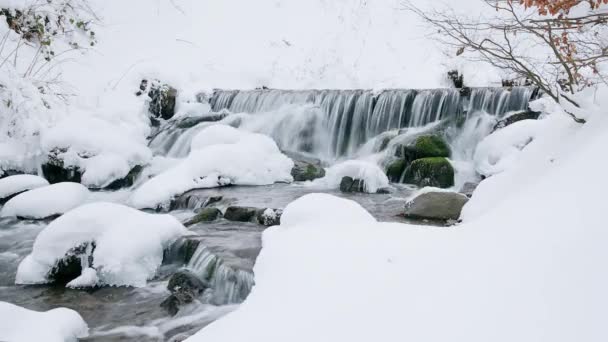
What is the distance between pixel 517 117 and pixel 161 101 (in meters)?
9.26

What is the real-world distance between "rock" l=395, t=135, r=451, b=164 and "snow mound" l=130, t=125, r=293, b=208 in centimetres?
244

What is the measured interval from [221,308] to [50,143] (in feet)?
24.3

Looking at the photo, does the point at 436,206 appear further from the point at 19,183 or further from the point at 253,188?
the point at 19,183

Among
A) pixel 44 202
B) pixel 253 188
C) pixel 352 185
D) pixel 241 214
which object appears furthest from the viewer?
pixel 253 188

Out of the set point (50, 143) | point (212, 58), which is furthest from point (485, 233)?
point (212, 58)

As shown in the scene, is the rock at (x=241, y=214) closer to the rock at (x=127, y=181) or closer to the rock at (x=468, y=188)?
the rock at (x=468, y=188)

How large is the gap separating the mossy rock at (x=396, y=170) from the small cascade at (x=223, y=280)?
5146 millimetres

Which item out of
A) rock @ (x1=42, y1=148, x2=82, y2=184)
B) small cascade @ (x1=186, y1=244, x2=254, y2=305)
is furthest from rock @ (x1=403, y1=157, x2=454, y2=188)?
rock @ (x1=42, y1=148, x2=82, y2=184)

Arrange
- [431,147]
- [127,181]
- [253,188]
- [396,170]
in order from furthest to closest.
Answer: [127,181] < [431,147] < [396,170] < [253,188]

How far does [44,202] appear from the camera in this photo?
303 inches

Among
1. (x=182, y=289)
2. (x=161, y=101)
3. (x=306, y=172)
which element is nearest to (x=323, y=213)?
(x=182, y=289)

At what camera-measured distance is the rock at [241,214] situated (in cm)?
651

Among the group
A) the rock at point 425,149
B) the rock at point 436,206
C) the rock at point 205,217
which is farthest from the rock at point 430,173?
the rock at point 205,217

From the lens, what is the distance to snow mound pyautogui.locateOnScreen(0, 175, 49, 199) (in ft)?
28.6
